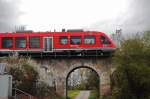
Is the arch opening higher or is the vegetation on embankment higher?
the vegetation on embankment

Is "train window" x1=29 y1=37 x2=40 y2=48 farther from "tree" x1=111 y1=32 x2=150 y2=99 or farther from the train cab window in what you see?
"tree" x1=111 y1=32 x2=150 y2=99

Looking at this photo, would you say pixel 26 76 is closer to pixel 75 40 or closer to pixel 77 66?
pixel 75 40

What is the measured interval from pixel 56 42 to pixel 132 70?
10584 millimetres

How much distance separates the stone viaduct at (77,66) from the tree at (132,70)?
4118 millimetres

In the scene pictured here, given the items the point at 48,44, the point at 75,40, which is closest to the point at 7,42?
the point at 48,44

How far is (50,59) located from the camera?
46594 millimetres

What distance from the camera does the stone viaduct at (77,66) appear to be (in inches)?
1796

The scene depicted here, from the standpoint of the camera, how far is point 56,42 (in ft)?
A: 148

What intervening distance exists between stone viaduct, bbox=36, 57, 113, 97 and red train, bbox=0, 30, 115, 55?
142 centimetres

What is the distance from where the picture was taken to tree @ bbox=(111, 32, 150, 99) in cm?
3981

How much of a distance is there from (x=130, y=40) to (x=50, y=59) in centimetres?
1108

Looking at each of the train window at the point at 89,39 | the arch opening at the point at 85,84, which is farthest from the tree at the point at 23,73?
the arch opening at the point at 85,84

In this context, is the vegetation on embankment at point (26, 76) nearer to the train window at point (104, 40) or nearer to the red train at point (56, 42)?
the red train at point (56, 42)

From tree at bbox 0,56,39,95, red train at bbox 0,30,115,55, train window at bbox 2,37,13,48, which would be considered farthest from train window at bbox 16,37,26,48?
tree at bbox 0,56,39,95
